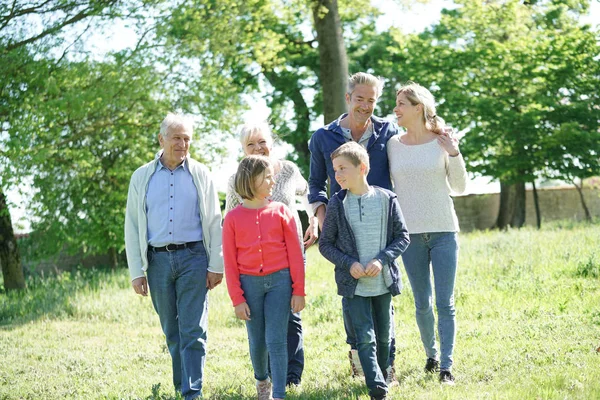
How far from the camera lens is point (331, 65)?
1374 cm

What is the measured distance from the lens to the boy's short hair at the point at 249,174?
4.93 m

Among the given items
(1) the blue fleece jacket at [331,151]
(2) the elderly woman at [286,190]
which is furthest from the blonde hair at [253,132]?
(1) the blue fleece jacket at [331,151]

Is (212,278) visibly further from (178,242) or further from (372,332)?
(372,332)

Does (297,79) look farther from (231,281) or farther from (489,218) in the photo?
(231,281)

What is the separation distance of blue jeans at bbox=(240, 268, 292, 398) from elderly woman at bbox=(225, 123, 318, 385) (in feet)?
2.26

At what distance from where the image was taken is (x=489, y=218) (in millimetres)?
33500

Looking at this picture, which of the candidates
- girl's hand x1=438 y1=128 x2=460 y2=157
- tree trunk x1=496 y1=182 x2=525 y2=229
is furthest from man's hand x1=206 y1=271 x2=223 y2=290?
tree trunk x1=496 y1=182 x2=525 y2=229

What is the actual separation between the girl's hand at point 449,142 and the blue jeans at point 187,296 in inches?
79.8

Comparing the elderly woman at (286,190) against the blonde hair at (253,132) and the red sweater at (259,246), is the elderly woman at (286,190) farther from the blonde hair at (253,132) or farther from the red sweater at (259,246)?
the red sweater at (259,246)

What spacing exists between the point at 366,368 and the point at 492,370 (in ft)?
4.48

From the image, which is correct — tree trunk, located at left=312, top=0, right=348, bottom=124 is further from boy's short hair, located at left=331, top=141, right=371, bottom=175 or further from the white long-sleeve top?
boy's short hair, located at left=331, top=141, right=371, bottom=175

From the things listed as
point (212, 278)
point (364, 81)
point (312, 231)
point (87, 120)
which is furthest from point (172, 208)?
point (87, 120)

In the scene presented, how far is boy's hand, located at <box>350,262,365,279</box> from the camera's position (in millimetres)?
4863

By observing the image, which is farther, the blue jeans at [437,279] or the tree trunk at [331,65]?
the tree trunk at [331,65]
